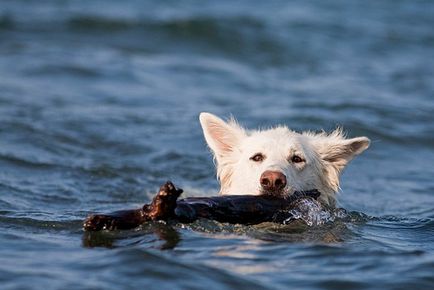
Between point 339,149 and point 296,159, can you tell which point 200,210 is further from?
point 339,149

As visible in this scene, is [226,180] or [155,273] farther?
[226,180]

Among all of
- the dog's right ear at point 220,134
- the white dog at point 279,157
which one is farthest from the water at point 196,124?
the dog's right ear at point 220,134

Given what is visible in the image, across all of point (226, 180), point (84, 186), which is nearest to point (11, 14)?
point (84, 186)

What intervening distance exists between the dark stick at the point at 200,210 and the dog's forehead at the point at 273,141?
492 mm

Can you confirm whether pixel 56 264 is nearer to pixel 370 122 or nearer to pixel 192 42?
pixel 370 122

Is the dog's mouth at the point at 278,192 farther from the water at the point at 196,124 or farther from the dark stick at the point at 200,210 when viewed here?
the water at the point at 196,124

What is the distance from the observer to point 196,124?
14141 mm

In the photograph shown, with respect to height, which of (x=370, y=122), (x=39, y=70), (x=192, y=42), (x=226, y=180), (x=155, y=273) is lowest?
(x=155, y=273)

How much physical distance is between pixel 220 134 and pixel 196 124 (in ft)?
17.4

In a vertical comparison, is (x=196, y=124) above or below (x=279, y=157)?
above

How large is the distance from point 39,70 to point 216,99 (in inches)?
134

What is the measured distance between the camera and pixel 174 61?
18609 mm

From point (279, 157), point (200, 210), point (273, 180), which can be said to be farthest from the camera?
point (279, 157)

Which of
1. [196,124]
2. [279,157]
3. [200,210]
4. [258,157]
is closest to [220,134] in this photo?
[258,157]
